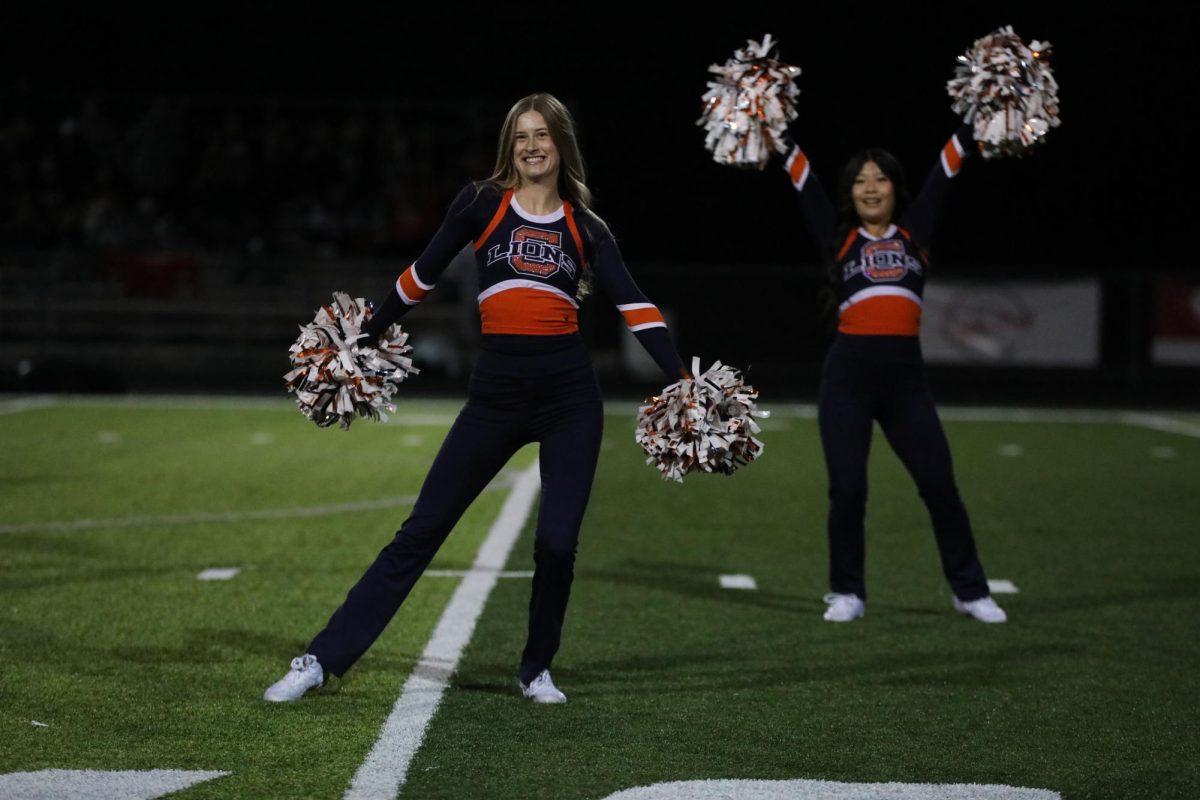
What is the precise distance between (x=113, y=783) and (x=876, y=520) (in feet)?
17.6

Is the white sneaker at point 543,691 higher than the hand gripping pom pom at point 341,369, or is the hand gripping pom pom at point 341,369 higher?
the hand gripping pom pom at point 341,369

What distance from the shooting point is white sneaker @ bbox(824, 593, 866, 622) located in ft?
17.9

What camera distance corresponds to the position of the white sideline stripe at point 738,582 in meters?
6.15

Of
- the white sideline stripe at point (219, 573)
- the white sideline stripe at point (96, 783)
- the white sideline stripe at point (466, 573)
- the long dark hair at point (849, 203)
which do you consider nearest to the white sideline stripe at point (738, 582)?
the white sideline stripe at point (466, 573)

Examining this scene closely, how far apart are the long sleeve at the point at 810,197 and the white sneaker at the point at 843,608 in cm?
125

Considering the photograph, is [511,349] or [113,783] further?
[511,349]

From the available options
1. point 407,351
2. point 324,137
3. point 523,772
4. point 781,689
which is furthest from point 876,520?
point 324,137

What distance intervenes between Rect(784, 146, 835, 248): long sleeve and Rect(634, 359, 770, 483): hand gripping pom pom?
5.40ft

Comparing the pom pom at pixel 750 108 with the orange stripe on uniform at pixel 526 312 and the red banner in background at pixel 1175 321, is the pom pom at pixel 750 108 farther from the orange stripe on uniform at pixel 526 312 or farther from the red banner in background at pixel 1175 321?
the red banner in background at pixel 1175 321

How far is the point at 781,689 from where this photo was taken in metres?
4.37

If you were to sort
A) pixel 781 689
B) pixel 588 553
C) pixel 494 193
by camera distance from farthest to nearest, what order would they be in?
pixel 588 553 < pixel 781 689 < pixel 494 193

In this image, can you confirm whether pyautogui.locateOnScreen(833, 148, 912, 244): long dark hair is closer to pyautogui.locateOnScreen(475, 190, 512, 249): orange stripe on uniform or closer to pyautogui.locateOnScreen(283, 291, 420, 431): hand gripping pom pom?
pyautogui.locateOnScreen(475, 190, 512, 249): orange stripe on uniform

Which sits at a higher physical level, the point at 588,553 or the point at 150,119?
the point at 150,119

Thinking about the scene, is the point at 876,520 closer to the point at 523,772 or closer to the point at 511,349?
the point at 511,349
